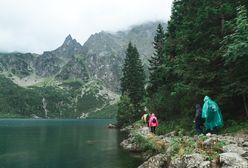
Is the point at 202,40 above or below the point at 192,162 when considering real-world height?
above

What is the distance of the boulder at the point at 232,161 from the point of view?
43.9ft

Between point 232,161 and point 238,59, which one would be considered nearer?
point 232,161

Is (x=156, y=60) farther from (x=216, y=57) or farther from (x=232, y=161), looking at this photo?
(x=232, y=161)

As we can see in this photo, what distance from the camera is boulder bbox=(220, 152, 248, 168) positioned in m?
13.4

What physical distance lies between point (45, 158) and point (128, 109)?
53.6m

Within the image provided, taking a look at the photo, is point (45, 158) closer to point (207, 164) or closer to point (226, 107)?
point (226, 107)

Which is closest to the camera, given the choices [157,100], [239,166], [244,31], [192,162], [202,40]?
[239,166]

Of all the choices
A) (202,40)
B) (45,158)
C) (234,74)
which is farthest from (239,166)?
(45,158)

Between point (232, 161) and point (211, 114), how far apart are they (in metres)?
7.45

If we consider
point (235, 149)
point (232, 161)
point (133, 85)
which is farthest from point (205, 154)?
point (133, 85)

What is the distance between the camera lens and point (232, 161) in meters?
13.7

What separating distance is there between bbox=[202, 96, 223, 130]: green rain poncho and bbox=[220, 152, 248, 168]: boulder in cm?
651

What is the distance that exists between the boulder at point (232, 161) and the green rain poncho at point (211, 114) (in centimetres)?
651

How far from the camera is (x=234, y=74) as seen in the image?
82.5ft
